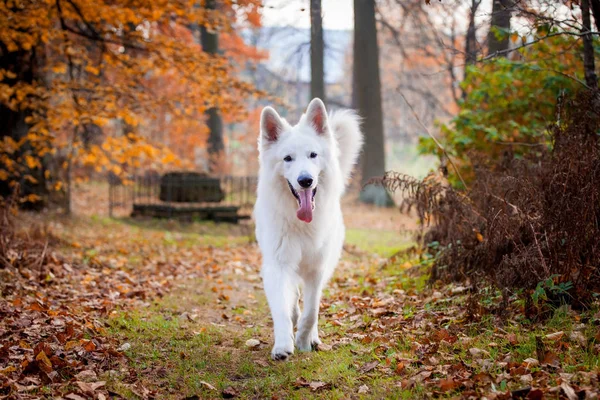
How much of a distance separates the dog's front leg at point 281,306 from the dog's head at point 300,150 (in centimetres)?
50

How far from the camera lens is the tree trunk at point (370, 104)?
55.8 feet

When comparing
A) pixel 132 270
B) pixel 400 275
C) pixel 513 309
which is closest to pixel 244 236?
pixel 132 270

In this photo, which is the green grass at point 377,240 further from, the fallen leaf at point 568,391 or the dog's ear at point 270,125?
the fallen leaf at point 568,391

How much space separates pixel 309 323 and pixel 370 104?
46.9ft

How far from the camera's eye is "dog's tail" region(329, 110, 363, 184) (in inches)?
208

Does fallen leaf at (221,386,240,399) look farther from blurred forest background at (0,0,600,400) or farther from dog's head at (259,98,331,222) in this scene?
dog's head at (259,98,331,222)

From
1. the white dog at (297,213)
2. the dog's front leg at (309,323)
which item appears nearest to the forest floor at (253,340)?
the dog's front leg at (309,323)

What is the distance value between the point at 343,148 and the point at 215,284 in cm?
292

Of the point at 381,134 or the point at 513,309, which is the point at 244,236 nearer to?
the point at 381,134

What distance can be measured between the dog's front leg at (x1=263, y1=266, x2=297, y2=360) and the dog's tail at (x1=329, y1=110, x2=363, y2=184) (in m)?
1.45

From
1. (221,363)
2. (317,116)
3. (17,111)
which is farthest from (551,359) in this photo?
(17,111)

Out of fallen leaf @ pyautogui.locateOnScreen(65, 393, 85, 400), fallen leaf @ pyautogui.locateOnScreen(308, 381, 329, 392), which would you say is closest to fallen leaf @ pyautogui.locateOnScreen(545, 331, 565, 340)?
fallen leaf @ pyautogui.locateOnScreen(308, 381, 329, 392)

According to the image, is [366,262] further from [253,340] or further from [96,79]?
[96,79]

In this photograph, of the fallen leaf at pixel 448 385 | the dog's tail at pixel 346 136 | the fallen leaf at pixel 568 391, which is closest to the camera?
the fallen leaf at pixel 568 391
